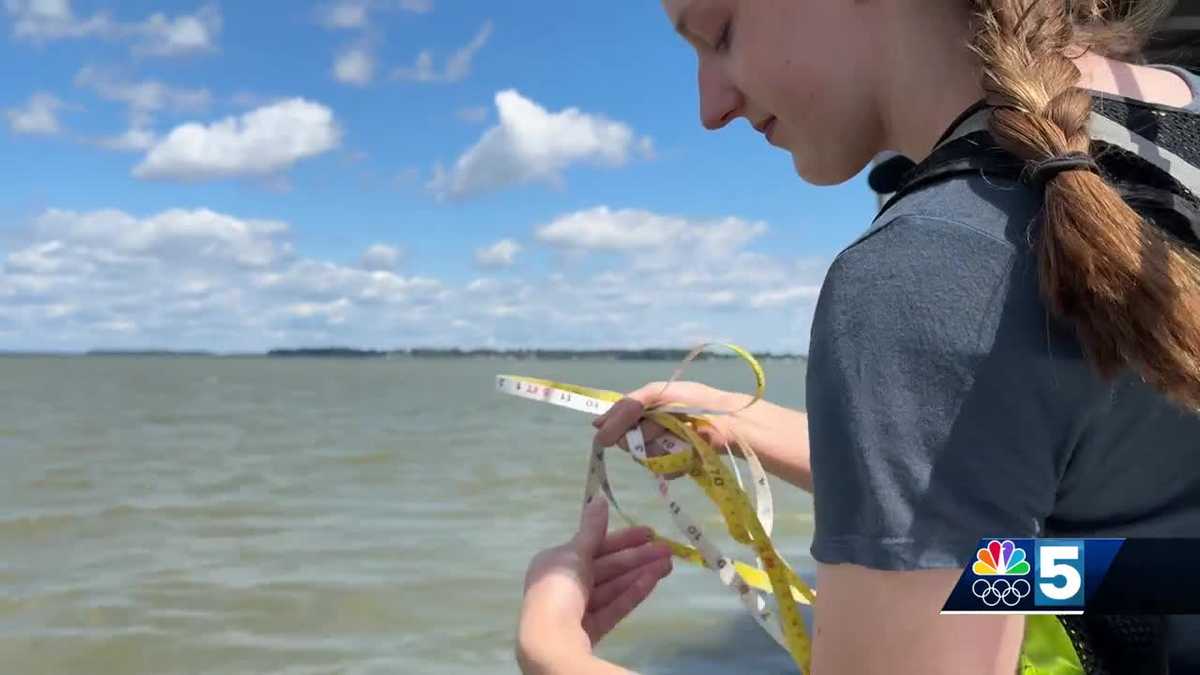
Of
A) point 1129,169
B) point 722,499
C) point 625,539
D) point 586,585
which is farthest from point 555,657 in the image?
point 1129,169

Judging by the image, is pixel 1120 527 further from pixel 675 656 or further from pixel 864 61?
pixel 675 656

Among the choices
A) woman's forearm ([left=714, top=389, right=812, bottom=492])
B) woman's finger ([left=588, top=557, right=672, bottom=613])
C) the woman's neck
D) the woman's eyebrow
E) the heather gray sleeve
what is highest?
the woman's eyebrow

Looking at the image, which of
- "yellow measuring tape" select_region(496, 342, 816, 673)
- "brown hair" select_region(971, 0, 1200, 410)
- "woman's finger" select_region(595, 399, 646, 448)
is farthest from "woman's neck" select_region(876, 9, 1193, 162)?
"woman's finger" select_region(595, 399, 646, 448)

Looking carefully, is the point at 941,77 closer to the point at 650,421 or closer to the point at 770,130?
the point at 770,130

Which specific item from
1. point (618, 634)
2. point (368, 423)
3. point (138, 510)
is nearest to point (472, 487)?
point (138, 510)

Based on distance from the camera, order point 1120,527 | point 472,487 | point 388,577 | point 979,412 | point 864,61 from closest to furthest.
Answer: point 979,412, point 1120,527, point 864,61, point 388,577, point 472,487

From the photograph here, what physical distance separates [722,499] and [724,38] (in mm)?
756

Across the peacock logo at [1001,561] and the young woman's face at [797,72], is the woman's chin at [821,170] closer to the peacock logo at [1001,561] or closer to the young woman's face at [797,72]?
the young woman's face at [797,72]

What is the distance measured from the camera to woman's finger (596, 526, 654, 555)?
5.28 feet

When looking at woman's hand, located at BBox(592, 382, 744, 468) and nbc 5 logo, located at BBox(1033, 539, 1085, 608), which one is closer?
nbc 5 logo, located at BBox(1033, 539, 1085, 608)

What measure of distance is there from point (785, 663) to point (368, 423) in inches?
498

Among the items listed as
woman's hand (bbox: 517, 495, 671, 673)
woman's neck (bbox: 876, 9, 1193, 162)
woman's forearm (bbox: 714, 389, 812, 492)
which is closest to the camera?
woman's neck (bbox: 876, 9, 1193, 162)

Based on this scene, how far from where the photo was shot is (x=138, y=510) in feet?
24.7

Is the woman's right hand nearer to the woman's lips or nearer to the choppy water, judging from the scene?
the woman's lips
